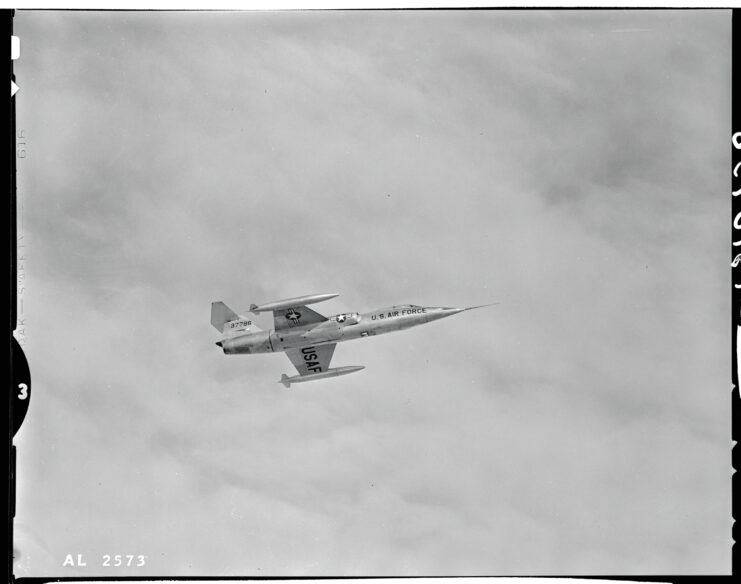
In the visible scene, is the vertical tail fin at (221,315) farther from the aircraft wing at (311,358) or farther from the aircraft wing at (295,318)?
the aircraft wing at (311,358)

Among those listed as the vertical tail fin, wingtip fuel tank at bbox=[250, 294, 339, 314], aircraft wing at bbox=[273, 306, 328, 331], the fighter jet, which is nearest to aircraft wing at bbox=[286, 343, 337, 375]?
the fighter jet

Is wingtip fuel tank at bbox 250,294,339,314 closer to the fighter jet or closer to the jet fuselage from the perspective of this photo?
the fighter jet

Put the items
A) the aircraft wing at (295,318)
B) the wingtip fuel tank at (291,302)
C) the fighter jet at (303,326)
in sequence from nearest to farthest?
1. the wingtip fuel tank at (291,302)
2. the fighter jet at (303,326)
3. the aircraft wing at (295,318)

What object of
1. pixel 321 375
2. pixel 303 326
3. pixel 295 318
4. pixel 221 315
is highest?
pixel 221 315

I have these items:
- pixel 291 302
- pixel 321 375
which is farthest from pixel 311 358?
pixel 291 302

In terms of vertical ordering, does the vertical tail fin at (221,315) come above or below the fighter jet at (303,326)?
above

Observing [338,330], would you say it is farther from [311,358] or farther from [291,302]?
[311,358]

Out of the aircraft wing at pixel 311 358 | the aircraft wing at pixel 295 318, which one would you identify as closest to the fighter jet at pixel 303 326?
the aircraft wing at pixel 295 318
